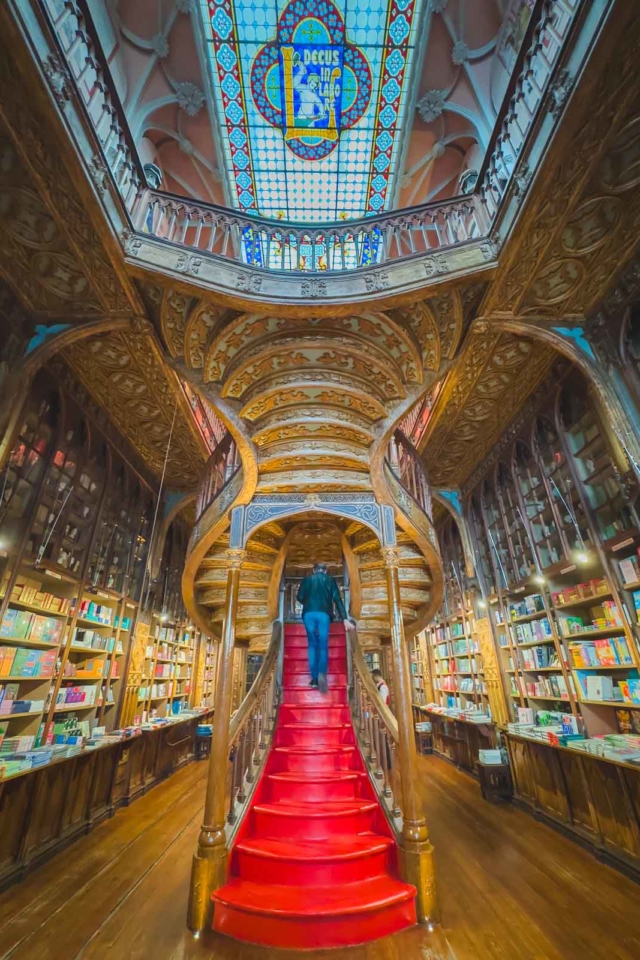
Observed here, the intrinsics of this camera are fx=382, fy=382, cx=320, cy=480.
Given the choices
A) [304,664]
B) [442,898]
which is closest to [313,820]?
[442,898]

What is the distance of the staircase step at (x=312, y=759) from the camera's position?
3.63 metres

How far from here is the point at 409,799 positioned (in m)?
2.75

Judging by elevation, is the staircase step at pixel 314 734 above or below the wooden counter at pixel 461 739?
above

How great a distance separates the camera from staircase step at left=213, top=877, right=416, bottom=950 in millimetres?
2174

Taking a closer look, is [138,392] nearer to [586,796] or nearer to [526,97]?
[526,97]

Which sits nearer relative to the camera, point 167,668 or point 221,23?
point 221,23

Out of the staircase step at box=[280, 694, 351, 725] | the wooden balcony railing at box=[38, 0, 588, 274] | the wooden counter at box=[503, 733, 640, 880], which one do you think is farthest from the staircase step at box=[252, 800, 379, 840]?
the wooden balcony railing at box=[38, 0, 588, 274]

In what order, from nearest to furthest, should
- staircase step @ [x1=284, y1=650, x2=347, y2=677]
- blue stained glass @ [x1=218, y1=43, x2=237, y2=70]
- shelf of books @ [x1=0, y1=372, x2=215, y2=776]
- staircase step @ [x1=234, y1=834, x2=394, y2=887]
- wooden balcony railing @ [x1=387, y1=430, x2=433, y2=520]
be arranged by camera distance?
1. staircase step @ [x1=234, y1=834, x2=394, y2=887]
2. shelf of books @ [x1=0, y1=372, x2=215, y2=776]
3. wooden balcony railing @ [x1=387, y1=430, x2=433, y2=520]
4. blue stained glass @ [x1=218, y1=43, x2=237, y2=70]
5. staircase step @ [x1=284, y1=650, x2=347, y2=677]

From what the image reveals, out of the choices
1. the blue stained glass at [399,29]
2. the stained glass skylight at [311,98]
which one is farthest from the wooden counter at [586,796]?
the blue stained glass at [399,29]

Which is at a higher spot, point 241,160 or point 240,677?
point 241,160

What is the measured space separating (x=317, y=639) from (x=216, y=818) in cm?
203

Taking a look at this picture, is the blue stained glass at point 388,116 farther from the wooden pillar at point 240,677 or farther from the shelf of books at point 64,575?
the wooden pillar at point 240,677

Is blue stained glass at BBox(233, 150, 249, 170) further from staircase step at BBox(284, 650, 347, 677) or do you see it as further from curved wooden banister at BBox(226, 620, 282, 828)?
staircase step at BBox(284, 650, 347, 677)

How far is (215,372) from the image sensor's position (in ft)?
10.7
